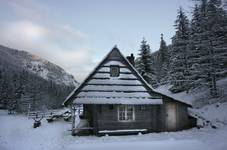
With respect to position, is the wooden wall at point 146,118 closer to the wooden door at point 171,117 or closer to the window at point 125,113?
the wooden door at point 171,117

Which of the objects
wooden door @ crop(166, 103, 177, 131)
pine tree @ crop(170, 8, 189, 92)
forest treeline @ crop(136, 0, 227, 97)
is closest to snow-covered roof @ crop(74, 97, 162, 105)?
wooden door @ crop(166, 103, 177, 131)

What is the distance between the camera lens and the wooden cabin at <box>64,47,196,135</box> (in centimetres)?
1933

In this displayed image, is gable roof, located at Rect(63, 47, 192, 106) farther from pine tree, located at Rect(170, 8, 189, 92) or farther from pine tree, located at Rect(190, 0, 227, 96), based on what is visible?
pine tree, located at Rect(170, 8, 189, 92)

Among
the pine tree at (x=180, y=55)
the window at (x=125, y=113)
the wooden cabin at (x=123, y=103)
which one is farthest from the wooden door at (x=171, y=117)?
the pine tree at (x=180, y=55)

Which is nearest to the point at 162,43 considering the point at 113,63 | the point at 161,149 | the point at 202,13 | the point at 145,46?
the point at 145,46

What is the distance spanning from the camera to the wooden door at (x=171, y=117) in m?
20.5

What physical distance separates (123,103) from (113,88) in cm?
164

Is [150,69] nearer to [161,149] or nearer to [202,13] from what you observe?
[202,13]

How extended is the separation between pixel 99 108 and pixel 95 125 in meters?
1.48

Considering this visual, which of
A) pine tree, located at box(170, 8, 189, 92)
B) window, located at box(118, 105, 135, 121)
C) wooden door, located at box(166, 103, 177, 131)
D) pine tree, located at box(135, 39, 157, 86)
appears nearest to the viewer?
window, located at box(118, 105, 135, 121)

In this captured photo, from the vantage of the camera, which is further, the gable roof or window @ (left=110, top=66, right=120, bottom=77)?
window @ (left=110, top=66, right=120, bottom=77)

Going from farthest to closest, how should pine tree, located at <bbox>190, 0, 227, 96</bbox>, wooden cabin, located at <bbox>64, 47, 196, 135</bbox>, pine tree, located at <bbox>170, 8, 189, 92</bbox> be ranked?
pine tree, located at <bbox>170, 8, 189, 92</bbox> → pine tree, located at <bbox>190, 0, 227, 96</bbox> → wooden cabin, located at <bbox>64, 47, 196, 135</bbox>

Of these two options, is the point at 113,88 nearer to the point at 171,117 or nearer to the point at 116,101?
the point at 116,101

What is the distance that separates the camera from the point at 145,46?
3816 centimetres
